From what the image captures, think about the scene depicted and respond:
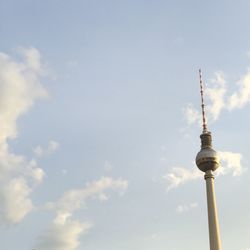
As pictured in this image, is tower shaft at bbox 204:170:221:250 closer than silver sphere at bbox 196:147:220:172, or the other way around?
tower shaft at bbox 204:170:221:250

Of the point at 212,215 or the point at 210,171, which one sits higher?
the point at 210,171

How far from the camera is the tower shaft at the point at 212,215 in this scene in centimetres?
11756

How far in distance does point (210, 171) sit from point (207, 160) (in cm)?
A: 301

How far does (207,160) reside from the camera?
126812 millimetres

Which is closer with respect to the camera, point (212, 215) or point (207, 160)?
point (212, 215)

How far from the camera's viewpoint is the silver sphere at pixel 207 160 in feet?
416

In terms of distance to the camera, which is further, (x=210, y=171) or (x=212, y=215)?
(x=210, y=171)

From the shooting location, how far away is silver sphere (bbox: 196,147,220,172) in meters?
127

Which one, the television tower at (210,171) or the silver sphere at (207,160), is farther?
the silver sphere at (207,160)

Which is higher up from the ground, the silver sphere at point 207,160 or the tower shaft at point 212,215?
the silver sphere at point 207,160

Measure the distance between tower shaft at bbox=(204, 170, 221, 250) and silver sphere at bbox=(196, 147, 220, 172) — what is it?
1425 millimetres

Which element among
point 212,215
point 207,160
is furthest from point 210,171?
point 212,215

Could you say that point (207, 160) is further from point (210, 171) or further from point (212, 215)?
point (212, 215)

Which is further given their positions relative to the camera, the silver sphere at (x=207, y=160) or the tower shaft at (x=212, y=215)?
→ the silver sphere at (x=207, y=160)
